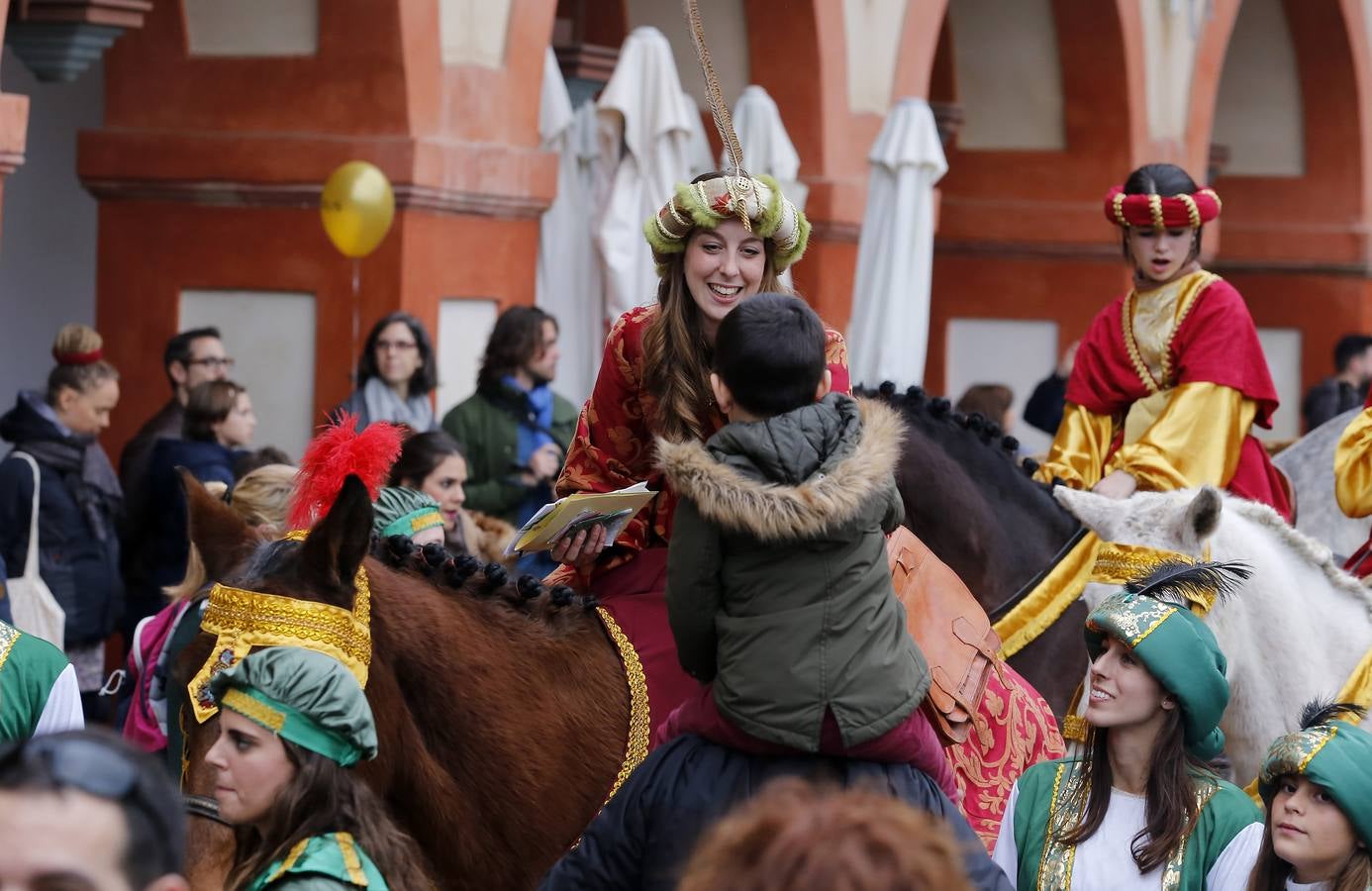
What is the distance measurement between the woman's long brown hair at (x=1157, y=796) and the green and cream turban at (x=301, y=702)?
1.31 meters

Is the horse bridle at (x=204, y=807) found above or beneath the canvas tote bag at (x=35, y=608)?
above

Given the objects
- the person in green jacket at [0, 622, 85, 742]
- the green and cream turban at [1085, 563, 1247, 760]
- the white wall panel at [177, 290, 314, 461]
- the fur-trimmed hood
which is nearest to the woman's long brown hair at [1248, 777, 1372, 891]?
the green and cream turban at [1085, 563, 1247, 760]

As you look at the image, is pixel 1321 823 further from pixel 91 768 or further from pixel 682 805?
pixel 91 768

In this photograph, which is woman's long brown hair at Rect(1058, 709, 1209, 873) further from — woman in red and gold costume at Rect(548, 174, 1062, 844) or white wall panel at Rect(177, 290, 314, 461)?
white wall panel at Rect(177, 290, 314, 461)

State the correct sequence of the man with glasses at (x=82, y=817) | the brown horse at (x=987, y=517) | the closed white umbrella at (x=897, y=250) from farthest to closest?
the closed white umbrella at (x=897, y=250) < the brown horse at (x=987, y=517) < the man with glasses at (x=82, y=817)

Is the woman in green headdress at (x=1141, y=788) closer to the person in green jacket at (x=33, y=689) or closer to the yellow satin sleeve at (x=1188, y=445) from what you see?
the person in green jacket at (x=33, y=689)

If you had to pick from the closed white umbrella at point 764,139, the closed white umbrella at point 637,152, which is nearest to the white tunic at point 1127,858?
the closed white umbrella at point 637,152

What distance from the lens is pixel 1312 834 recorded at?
3.46m

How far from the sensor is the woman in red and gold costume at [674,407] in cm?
420

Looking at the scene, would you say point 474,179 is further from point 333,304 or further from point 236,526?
point 236,526

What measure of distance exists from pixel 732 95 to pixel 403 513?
27.0ft

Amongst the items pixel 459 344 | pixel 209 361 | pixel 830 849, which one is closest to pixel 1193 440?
pixel 209 361

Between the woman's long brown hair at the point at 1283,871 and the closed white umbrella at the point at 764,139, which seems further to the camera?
the closed white umbrella at the point at 764,139

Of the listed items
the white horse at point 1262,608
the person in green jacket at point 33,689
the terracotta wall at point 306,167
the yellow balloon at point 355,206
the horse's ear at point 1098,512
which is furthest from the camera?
the terracotta wall at point 306,167
